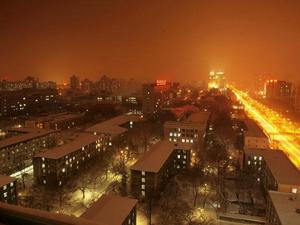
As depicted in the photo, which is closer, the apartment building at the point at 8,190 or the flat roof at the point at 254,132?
the apartment building at the point at 8,190

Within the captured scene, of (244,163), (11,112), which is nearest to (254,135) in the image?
(244,163)

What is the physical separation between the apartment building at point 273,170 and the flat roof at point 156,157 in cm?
198

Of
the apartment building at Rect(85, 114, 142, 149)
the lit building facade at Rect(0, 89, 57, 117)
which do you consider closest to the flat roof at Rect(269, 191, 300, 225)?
the apartment building at Rect(85, 114, 142, 149)

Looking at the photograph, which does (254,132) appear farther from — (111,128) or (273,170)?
(111,128)

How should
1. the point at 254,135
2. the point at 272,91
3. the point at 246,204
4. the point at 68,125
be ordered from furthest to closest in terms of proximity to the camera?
the point at 272,91 < the point at 68,125 < the point at 254,135 < the point at 246,204

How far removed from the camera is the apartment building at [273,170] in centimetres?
590

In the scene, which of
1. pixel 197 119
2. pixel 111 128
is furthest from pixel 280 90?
pixel 111 128

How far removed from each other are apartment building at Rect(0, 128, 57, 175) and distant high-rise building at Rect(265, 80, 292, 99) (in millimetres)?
24352

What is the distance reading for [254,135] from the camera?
32.3 feet

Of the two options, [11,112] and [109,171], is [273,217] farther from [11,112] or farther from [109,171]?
[11,112]

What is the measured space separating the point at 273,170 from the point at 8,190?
237 inches

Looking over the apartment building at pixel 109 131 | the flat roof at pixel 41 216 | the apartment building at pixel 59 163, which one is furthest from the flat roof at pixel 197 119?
the flat roof at pixel 41 216

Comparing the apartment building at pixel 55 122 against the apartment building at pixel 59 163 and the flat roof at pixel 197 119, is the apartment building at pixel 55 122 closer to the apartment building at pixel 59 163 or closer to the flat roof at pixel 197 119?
the apartment building at pixel 59 163

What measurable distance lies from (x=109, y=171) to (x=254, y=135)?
17.7 feet
